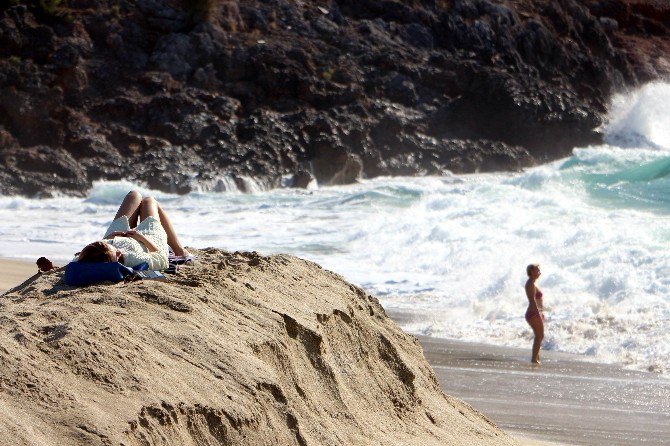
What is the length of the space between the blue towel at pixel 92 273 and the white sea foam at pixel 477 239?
232 inches

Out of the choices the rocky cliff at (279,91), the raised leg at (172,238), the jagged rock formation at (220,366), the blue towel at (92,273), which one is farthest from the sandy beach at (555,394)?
the rocky cliff at (279,91)

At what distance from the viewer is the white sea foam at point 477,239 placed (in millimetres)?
11867

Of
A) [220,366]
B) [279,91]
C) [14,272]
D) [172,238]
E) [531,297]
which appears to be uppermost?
[279,91]

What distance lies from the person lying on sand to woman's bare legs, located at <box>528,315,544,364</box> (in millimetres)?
4665

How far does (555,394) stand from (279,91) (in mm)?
26571

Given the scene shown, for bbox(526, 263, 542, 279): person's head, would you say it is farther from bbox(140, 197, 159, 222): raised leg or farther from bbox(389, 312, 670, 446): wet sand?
bbox(140, 197, 159, 222): raised leg

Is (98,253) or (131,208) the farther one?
(131,208)

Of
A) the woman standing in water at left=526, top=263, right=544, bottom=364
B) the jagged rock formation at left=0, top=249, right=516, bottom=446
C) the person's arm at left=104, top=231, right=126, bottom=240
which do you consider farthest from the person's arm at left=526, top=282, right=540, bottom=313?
the person's arm at left=104, top=231, right=126, bottom=240

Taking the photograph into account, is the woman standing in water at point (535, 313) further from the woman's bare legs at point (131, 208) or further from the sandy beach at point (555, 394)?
the woman's bare legs at point (131, 208)

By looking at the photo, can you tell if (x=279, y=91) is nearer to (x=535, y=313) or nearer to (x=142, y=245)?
(x=535, y=313)

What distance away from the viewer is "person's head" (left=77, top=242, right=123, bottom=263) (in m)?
4.77

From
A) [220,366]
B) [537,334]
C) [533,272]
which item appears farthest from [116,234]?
[533,272]

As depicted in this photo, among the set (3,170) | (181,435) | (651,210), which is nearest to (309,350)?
(181,435)

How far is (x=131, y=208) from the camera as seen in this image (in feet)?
19.6
